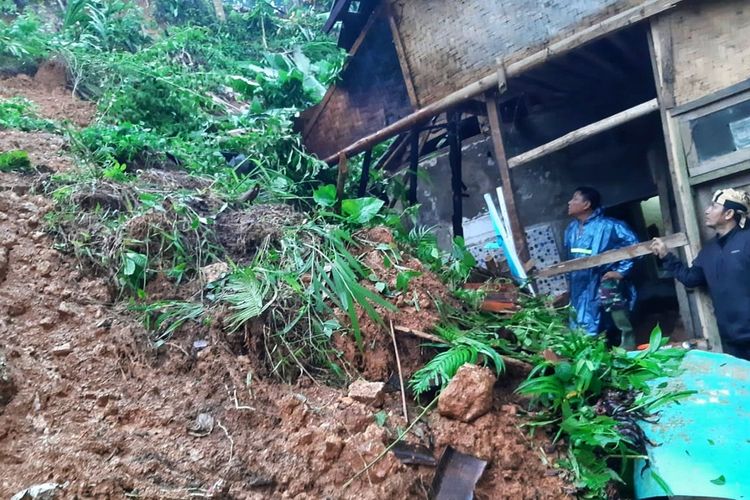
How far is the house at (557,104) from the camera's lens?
10.7 feet

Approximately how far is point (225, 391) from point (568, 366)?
5.37 feet

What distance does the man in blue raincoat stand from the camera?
4.34 metres

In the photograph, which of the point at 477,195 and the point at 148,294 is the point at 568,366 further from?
the point at 477,195

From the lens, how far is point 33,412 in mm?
2188

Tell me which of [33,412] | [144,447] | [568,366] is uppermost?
[33,412]

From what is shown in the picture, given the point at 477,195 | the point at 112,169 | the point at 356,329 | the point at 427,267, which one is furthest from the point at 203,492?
the point at 477,195

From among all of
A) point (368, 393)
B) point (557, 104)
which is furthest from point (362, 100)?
point (368, 393)

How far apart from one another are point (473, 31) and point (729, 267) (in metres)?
2.56

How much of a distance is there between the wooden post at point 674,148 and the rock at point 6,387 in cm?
371

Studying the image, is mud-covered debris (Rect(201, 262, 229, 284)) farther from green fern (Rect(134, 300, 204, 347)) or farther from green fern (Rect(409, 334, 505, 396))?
green fern (Rect(409, 334, 505, 396))

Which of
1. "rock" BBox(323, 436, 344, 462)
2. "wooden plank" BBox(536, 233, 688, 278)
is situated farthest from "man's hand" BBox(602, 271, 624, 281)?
"rock" BBox(323, 436, 344, 462)

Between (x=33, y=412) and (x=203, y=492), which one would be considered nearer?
Answer: (x=203, y=492)

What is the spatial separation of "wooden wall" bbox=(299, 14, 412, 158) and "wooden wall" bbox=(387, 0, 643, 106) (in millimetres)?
373

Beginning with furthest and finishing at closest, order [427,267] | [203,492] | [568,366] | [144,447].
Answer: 1. [427,267]
2. [568,366]
3. [144,447]
4. [203,492]
